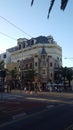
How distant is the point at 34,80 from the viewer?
9781 centimetres

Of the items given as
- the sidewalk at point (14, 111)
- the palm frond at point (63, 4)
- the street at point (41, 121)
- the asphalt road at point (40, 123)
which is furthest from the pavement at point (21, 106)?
the palm frond at point (63, 4)

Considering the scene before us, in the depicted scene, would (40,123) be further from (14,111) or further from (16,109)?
(16,109)

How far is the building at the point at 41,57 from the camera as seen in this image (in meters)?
102

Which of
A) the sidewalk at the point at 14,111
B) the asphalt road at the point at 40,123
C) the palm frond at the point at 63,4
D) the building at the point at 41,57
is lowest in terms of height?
the asphalt road at the point at 40,123

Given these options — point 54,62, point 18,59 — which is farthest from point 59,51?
point 18,59

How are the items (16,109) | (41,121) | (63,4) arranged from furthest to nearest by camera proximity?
(16,109)
(41,121)
(63,4)

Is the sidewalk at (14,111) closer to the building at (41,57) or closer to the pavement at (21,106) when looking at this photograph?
the pavement at (21,106)

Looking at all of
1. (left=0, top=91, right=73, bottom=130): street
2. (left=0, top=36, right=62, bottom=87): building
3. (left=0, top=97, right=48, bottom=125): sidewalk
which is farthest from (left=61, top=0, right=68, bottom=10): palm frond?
(left=0, top=36, right=62, bottom=87): building

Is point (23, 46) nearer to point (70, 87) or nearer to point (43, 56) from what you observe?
point (43, 56)

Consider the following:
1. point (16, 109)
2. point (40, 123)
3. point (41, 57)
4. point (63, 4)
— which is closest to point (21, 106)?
point (16, 109)

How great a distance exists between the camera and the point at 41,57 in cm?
10375

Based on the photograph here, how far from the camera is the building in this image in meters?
102

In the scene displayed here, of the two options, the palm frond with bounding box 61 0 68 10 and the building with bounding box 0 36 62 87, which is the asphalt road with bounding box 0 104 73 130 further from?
the building with bounding box 0 36 62 87

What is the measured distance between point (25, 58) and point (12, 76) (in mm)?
8972
